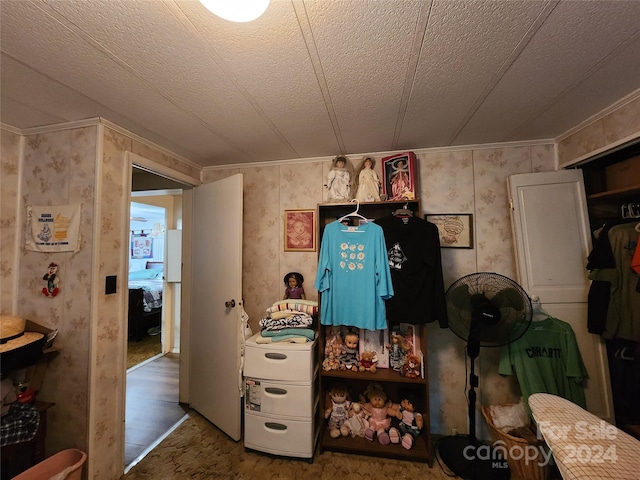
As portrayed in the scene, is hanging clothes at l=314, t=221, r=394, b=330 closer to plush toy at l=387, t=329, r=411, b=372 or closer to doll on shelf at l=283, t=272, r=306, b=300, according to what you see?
plush toy at l=387, t=329, r=411, b=372

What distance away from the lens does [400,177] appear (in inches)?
76.9

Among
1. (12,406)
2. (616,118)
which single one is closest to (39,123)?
(12,406)

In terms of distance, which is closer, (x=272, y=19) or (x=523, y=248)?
(x=272, y=19)

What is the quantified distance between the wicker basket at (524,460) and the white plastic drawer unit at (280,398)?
1268 mm

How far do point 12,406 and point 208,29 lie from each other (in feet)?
7.30

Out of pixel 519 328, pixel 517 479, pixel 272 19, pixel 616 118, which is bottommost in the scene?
pixel 517 479

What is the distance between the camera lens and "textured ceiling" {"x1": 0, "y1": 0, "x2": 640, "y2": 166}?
882 millimetres

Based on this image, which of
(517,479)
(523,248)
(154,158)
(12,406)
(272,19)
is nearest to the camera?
(272,19)

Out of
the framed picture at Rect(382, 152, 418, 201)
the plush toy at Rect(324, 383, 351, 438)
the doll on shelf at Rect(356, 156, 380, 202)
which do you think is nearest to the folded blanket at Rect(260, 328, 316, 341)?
the plush toy at Rect(324, 383, 351, 438)

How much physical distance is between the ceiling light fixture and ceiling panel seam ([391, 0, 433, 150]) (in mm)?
563

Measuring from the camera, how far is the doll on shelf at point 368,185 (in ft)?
6.39

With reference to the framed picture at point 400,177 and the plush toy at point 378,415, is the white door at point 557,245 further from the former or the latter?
the plush toy at point 378,415

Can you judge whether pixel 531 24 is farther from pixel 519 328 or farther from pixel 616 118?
pixel 519 328

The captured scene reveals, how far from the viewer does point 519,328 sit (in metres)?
1.56
